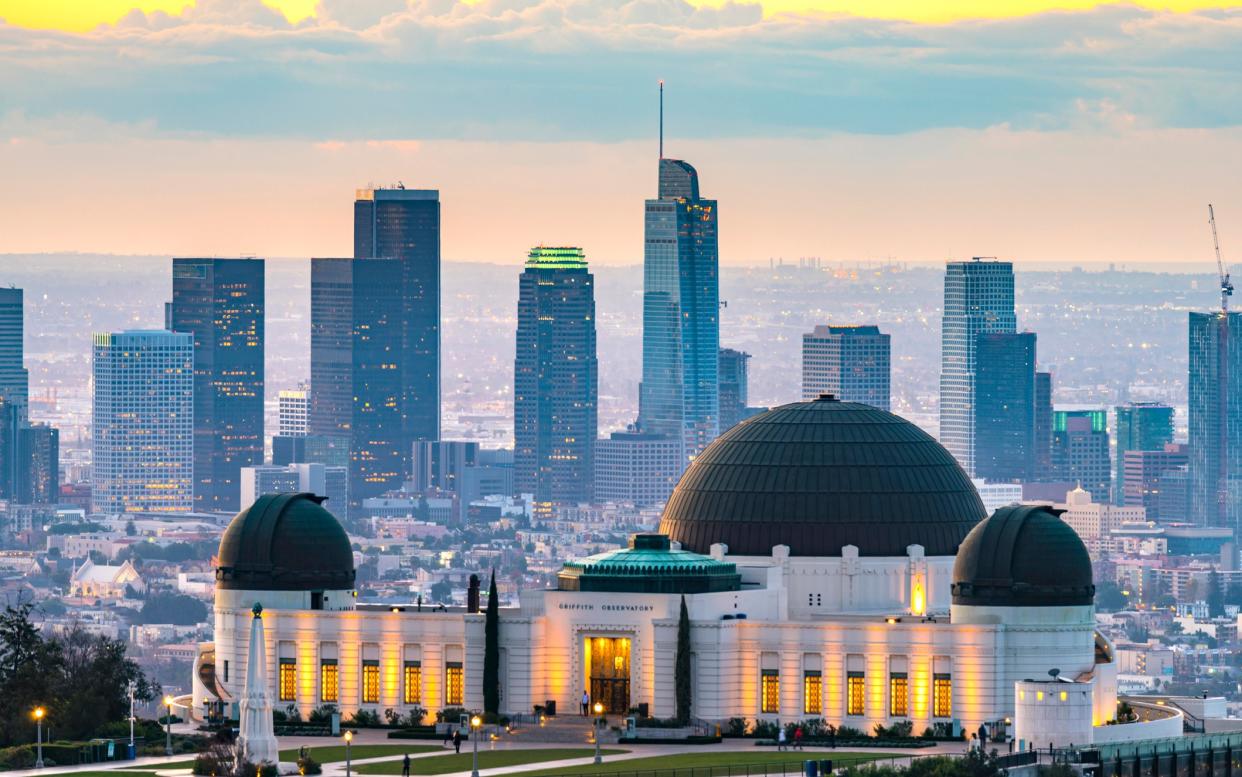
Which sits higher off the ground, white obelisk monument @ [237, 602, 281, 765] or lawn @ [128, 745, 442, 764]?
white obelisk monument @ [237, 602, 281, 765]

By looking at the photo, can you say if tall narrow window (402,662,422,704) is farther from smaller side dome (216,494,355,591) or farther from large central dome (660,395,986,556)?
large central dome (660,395,986,556)

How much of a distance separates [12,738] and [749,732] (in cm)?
2900

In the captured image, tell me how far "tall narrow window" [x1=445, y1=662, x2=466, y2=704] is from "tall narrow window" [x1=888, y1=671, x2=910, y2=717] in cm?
1818

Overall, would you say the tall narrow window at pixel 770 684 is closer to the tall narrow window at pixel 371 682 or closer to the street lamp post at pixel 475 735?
the street lamp post at pixel 475 735

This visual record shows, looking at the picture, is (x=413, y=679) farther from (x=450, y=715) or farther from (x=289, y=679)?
(x=289, y=679)

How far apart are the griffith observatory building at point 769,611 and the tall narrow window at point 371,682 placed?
0.06 m

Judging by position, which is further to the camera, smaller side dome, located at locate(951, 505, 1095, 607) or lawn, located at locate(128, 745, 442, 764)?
smaller side dome, located at locate(951, 505, 1095, 607)

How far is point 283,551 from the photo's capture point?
506 ft

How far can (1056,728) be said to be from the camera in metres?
132

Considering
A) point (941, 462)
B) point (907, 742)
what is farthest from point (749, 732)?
point (941, 462)

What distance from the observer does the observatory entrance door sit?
145375 mm

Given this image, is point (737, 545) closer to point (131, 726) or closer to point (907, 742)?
point (907, 742)

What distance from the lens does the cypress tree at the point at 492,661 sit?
477ft

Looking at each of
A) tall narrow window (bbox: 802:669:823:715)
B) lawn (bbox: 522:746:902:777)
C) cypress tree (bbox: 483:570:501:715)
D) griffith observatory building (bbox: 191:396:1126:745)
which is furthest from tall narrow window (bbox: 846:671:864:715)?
cypress tree (bbox: 483:570:501:715)
